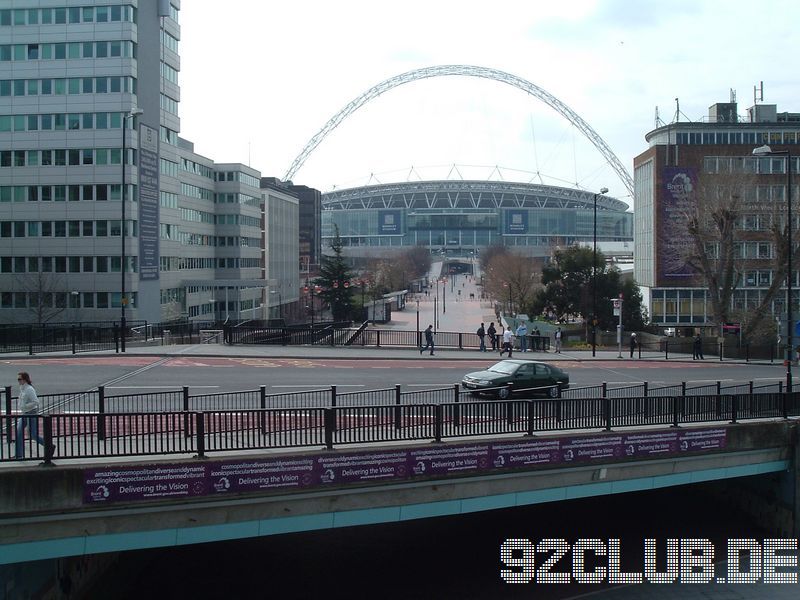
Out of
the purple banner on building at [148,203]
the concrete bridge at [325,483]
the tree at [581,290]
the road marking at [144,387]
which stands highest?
the purple banner on building at [148,203]

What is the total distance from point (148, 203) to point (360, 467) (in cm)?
4445

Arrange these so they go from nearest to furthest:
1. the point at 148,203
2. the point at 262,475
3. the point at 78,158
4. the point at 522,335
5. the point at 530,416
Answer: the point at 262,475 < the point at 530,416 < the point at 522,335 < the point at 148,203 < the point at 78,158

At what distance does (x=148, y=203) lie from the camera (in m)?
54.9

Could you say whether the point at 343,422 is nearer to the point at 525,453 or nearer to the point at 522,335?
the point at 525,453

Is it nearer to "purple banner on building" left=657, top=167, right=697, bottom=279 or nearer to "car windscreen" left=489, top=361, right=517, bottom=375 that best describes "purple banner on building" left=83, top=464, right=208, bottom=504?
"car windscreen" left=489, top=361, right=517, bottom=375

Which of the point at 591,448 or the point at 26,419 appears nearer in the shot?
the point at 26,419

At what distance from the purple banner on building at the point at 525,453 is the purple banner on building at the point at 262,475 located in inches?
149

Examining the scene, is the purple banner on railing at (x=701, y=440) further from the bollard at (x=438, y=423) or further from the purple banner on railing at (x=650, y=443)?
the bollard at (x=438, y=423)

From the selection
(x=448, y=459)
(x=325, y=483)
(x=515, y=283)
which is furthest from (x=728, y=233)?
(x=325, y=483)

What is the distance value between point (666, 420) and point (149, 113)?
4752 centimetres

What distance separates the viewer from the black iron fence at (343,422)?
1377cm

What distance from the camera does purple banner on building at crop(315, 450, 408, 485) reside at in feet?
46.6

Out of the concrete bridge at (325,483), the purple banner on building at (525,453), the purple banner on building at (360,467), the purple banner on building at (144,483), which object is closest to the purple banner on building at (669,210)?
the concrete bridge at (325,483)

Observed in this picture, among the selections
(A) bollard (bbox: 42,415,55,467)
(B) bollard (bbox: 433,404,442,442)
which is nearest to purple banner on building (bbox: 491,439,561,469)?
(B) bollard (bbox: 433,404,442,442)
